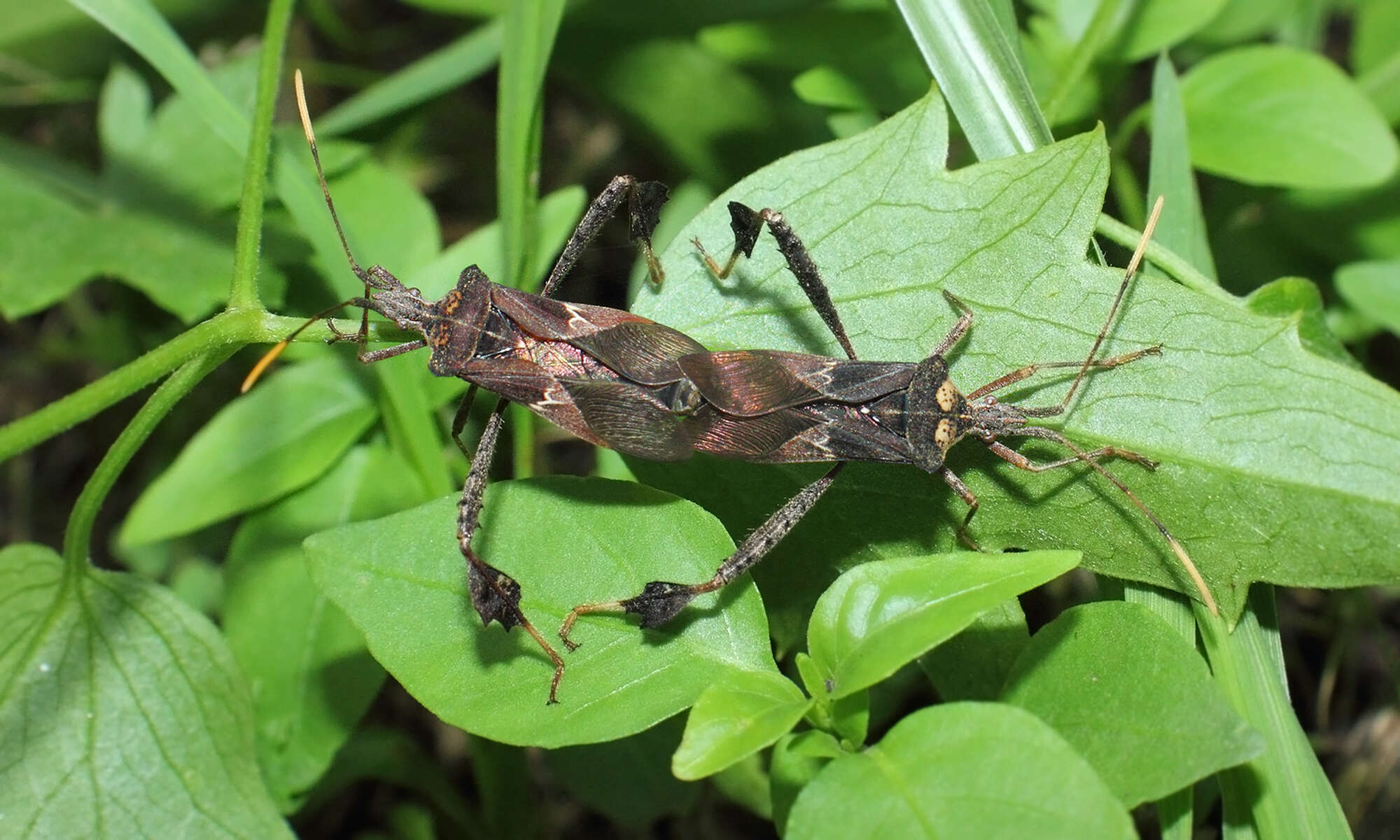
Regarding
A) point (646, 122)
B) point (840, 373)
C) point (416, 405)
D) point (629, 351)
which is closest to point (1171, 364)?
point (840, 373)

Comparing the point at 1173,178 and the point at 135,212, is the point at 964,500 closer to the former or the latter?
the point at 1173,178

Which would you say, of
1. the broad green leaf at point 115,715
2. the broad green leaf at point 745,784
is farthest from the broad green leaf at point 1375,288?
the broad green leaf at point 115,715

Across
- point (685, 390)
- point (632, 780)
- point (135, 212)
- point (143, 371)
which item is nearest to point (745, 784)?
point (632, 780)

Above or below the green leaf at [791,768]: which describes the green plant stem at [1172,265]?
above

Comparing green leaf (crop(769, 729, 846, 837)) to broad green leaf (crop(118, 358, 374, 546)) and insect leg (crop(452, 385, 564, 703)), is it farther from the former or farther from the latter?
broad green leaf (crop(118, 358, 374, 546))

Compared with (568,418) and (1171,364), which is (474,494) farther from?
(1171,364)

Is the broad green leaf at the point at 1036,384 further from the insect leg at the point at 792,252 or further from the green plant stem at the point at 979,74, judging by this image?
the green plant stem at the point at 979,74
